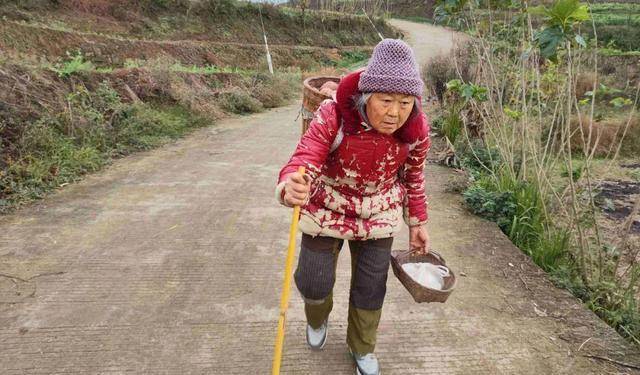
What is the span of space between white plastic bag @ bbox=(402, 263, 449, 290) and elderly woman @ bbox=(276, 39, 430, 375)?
107 mm

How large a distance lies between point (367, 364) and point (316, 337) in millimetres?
298

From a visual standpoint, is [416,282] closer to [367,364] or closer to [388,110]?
[367,364]

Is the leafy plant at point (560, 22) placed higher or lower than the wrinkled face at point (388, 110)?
higher

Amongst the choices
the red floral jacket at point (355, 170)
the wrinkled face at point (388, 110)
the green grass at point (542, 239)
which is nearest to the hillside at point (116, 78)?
the red floral jacket at point (355, 170)

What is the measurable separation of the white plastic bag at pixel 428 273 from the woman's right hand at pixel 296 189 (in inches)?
28.9

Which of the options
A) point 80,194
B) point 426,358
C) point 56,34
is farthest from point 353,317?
point 56,34

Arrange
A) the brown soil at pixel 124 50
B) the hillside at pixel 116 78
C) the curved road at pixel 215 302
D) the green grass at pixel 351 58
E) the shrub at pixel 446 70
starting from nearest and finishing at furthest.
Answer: the curved road at pixel 215 302 < the hillside at pixel 116 78 < the shrub at pixel 446 70 < the brown soil at pixel 124 50 < the green grass at pixel 351 58

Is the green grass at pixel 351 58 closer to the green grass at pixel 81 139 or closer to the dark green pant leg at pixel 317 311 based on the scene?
the green grass at pixel 81 139

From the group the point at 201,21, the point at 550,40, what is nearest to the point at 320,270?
the point at 550,40

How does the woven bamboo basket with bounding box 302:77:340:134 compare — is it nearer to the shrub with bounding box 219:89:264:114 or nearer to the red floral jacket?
the red floral jacket

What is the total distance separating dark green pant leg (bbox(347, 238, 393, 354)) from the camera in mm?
2129

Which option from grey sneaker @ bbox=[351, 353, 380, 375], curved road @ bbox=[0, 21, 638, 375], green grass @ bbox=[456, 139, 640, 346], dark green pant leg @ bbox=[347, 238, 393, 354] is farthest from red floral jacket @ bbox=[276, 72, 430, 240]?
green grass @ bbox=[456, 139, 640, 346]

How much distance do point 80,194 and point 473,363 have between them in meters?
3.61

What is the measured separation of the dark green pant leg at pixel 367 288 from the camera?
6.98 feet
